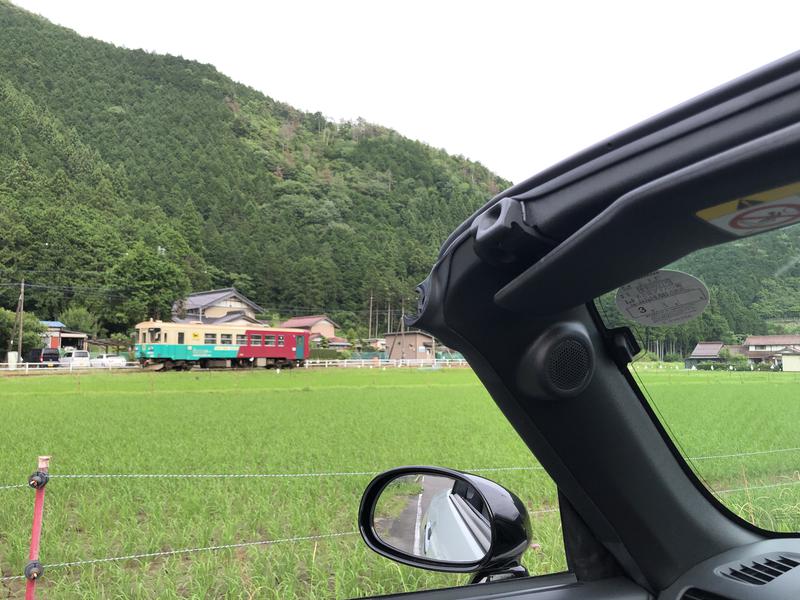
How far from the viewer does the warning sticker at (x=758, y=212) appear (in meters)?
0.60

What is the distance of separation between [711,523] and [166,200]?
84.8 metres

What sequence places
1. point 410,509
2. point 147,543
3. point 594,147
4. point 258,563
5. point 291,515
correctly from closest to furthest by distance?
point 594,147
point 410,509
point 258,563
point 147,543
point 291,515

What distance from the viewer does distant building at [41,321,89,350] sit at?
40.2m

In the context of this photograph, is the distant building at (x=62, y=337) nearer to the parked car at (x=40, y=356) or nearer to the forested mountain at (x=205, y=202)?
the forested mountain at (x=205, y=202)

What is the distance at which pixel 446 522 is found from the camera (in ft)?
4.33

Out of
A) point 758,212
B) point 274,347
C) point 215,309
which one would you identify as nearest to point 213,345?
point 274,347

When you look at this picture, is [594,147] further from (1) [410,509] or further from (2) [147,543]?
(2) [147,543]

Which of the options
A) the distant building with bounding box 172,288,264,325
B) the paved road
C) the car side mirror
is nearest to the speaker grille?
the car side mirror

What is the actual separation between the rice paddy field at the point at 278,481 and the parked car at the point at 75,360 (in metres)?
21.6

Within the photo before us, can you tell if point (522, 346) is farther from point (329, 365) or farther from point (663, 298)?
point (329, 365)

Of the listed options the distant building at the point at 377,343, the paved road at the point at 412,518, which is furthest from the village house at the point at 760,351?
the distant building at the point at 377,343

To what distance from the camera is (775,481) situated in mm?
1018

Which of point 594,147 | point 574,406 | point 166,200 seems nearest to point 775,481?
point 574,406

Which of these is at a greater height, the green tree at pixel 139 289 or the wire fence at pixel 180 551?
the green tree at pixel 139 289
